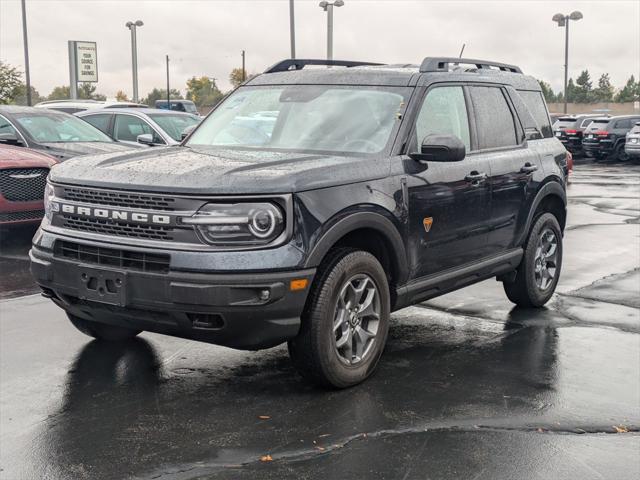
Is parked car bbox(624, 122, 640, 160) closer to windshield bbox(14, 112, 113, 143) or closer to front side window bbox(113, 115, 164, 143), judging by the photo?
front side window bbox(113, 115, 164, 143)

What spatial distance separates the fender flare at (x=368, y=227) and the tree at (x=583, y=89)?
128560mm

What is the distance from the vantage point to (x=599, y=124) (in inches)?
1329

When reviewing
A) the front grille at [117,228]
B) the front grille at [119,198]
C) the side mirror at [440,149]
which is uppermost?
the side mirror at [440,149]

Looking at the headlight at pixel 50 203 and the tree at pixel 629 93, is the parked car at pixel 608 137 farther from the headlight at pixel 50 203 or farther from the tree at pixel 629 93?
the tree at pixel 629 93

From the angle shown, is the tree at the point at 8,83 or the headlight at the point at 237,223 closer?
the headlight at the point at 237,223

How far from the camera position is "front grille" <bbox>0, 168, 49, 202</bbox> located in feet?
33.5

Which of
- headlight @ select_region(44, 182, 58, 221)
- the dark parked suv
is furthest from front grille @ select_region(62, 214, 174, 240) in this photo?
headlight @ select_region(44, 182, 58, 221)

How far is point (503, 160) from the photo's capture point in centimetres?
647

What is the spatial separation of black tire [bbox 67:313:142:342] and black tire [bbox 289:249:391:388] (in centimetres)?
148

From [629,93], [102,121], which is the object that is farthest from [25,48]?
[629,93]

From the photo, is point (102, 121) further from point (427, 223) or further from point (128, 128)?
point (427, 223)

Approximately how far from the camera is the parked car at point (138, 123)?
14.4m

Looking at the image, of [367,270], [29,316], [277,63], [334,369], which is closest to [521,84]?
[277,63]

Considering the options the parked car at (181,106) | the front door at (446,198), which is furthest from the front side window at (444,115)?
the parked car at (181,106)
